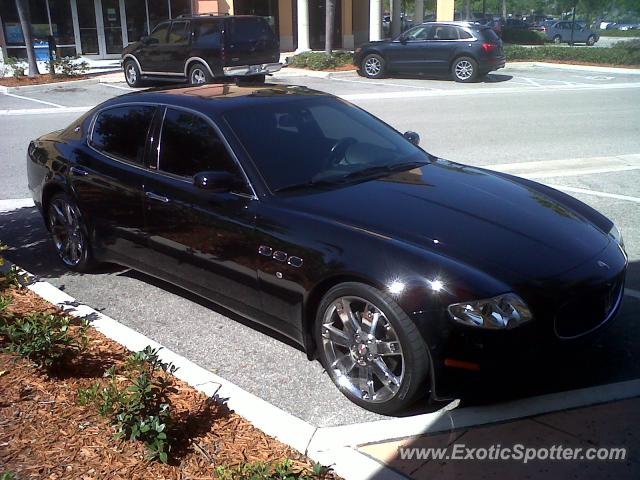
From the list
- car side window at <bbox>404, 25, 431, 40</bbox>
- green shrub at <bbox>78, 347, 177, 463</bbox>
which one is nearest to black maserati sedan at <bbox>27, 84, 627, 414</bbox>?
green shrub at <bbox>78, 347, 177, 463</bbox>

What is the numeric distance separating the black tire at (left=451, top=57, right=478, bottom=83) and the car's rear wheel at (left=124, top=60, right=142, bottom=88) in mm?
9719

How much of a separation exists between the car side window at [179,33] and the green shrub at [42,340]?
1588cm

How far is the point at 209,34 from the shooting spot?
18.2m

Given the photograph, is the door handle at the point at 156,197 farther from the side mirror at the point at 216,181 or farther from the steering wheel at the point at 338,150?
the steering wheel at the point at 338,150

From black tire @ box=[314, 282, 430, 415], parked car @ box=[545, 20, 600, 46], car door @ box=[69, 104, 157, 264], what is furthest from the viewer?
parked car @ box=[545, 20, 600, 46]

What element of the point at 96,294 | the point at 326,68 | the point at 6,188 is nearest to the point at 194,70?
the point at 326,68

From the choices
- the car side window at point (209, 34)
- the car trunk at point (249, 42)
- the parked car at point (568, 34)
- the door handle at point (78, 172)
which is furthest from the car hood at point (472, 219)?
the parked car at point (568, 34)

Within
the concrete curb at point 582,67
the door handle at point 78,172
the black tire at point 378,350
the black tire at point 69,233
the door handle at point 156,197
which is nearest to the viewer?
the black tire at point 378,350

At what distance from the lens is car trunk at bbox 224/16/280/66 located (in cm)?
1816

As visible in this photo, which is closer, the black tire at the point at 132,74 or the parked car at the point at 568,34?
the black tire at the point at 132,74

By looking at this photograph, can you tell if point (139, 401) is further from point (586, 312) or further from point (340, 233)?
point (586, 312)

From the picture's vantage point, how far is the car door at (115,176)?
495 centimetres

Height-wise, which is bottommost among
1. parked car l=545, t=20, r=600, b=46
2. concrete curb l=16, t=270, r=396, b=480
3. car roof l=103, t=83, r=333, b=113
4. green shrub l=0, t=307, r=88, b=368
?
concrete curb l=16, t=270, r=396, b=480

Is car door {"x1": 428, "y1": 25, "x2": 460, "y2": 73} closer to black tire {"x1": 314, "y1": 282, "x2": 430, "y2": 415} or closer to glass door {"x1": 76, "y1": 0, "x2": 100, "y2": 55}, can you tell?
glass door {"x1": 76, "y1": 0, "x2": 100, "y2": 55}
